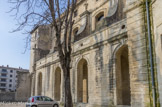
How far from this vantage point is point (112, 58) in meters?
12.5

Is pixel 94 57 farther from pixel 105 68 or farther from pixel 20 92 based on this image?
pixel 20 92

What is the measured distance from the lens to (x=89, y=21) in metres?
20.7

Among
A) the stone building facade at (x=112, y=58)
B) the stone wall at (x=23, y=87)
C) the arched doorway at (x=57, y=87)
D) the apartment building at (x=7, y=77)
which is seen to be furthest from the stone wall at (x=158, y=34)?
the apartment building at (x=7, y=77)

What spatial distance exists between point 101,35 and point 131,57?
16.0ft

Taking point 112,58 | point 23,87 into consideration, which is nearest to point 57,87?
point 112,58

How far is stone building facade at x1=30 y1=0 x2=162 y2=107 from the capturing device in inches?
334

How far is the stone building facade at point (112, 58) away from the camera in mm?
8492

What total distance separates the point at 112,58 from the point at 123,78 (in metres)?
2.33

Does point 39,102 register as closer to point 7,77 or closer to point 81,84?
point 81,84

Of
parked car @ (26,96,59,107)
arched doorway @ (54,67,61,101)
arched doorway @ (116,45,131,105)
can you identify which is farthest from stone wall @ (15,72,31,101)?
arched doorway @ (116,45,131,105)

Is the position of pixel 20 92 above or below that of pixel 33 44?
below

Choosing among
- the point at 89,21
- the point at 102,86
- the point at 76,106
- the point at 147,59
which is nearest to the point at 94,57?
the point at 102,86

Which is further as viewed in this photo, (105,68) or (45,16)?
(105,68)

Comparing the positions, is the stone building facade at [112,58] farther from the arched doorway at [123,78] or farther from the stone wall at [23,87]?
the stone wall at [23,87]
